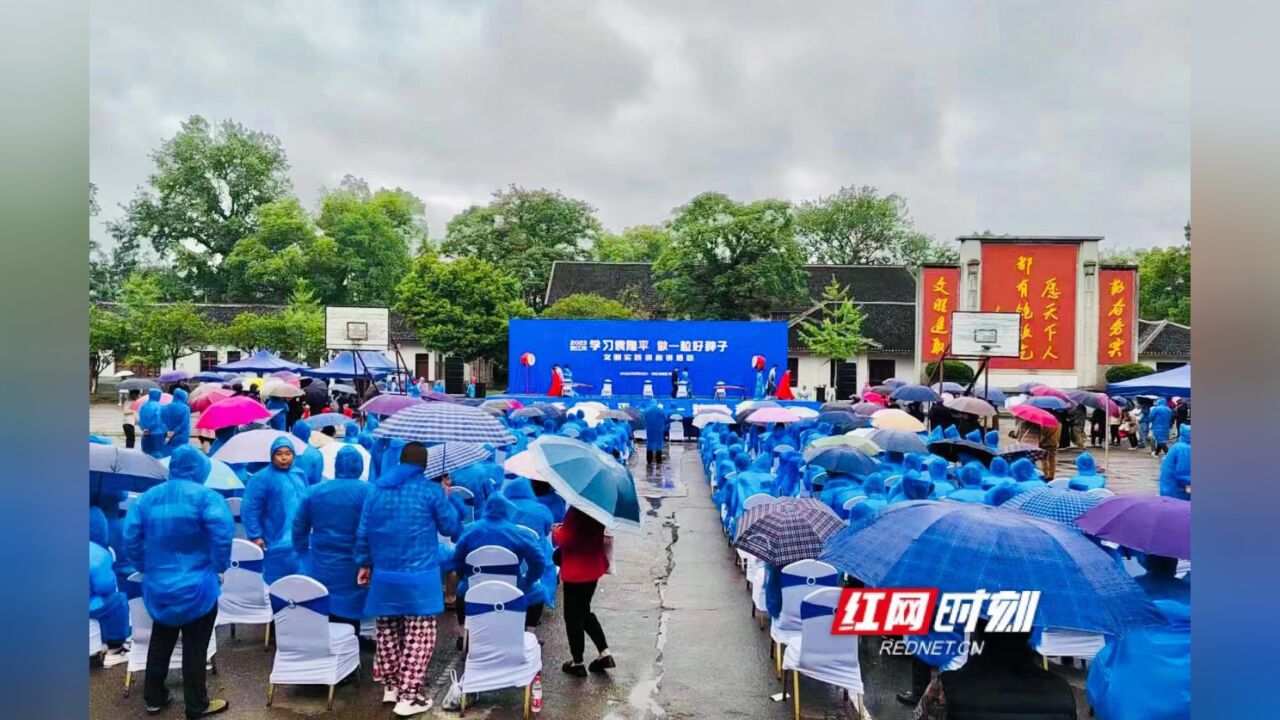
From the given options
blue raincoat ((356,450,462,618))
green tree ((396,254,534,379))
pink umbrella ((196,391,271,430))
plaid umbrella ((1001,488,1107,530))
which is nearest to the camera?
blue raincoat ((356,450,462,618))

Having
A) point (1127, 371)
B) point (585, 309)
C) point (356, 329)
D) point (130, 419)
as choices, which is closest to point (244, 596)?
point (130, 419)

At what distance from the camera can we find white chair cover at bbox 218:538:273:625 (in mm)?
5129

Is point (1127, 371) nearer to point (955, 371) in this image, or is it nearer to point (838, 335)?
point (955, 371)

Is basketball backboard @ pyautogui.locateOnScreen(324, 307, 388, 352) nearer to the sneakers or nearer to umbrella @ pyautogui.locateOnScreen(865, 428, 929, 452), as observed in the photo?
umbrella @ pyautogui.locateOnScreen(865, 428, 929, 452)

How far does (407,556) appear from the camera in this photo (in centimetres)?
421

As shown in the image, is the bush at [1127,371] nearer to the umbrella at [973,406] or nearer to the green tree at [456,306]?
the umbrella at [973,406]

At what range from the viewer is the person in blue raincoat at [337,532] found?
4504 mm

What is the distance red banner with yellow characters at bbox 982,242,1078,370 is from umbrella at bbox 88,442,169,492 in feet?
80.6

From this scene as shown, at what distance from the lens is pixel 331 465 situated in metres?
7.25

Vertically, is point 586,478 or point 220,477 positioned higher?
point 586,478

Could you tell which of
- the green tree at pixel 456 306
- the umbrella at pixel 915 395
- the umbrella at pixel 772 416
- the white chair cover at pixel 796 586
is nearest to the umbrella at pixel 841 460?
the white chair cover at pixel 796 586

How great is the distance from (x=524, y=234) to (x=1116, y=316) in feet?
82.4

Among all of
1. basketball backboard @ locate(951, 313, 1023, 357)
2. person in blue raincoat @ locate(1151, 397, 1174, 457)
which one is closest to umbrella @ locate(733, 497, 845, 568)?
basketball backboard @ locate(951, 313, 1023, 357)

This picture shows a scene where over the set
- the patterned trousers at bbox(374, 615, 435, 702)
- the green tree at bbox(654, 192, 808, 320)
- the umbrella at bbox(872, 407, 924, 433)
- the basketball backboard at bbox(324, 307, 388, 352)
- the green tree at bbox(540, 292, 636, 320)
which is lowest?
the patterned trousers at bbox(374, 615, 435, 702)
